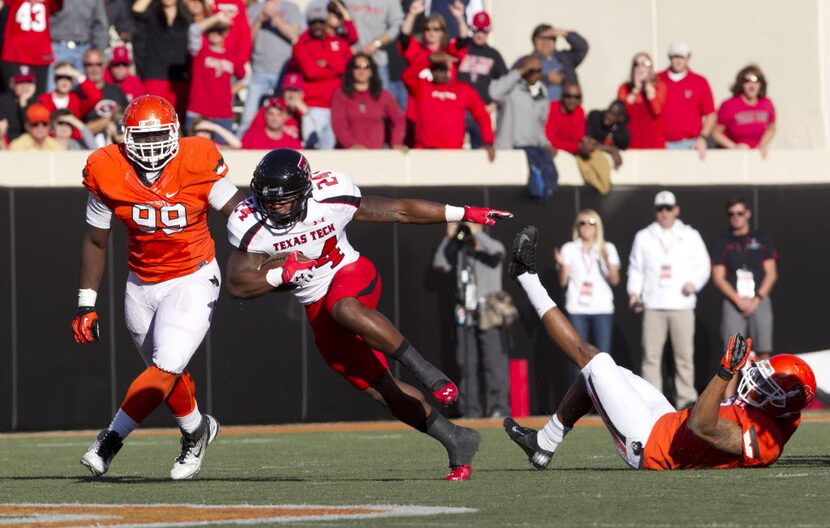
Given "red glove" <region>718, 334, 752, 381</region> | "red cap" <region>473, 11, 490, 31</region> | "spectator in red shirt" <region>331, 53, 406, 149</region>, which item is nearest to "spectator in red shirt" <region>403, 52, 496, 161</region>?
"spectator in red shirt" <region>331, 53, 406, 149</region>

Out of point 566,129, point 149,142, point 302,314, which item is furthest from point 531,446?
point 566,129

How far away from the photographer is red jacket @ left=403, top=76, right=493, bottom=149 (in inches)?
625

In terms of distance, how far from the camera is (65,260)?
15.1 meters

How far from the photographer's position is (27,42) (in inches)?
606

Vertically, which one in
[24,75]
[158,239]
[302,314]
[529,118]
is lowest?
[302,314]

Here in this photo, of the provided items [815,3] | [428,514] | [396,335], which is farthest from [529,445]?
[815,3]

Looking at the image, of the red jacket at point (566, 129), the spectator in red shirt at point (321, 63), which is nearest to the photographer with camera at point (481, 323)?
the red jacket at point (566, 129)

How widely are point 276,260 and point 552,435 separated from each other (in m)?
1.67

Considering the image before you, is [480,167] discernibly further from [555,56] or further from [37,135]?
[37,135]

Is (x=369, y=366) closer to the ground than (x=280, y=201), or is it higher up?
closer to the ground

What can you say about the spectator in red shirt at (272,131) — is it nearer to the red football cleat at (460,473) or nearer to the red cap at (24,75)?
the red cap at (24,75)

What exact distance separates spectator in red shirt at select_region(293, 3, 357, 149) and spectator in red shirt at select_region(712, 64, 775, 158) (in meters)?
3.85

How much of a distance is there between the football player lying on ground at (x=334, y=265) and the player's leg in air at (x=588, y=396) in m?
0.51

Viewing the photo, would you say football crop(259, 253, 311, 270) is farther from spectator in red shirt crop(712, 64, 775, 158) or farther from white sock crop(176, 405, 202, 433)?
spectator in red shirt crop(712, 64, 775, 158)
